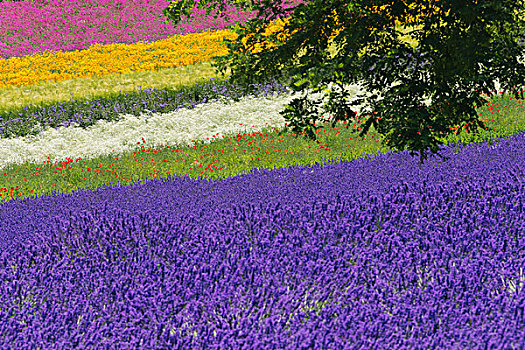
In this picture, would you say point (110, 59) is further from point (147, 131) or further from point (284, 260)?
point (284, 260)

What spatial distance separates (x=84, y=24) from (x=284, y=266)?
26807mm


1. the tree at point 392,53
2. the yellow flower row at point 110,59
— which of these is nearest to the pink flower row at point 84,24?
the yellow flower row at point 110,59

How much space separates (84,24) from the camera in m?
27.1

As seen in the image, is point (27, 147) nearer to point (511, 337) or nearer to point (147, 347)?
point (147, 347)

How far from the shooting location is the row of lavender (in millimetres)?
2566

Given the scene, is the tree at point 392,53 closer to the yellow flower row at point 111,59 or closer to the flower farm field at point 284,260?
the flower farm field at point 284,260

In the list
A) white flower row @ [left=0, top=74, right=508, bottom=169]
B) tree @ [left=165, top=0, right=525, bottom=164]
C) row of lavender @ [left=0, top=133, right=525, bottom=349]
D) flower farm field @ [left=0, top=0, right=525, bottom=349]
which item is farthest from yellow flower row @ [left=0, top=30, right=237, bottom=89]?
row of lavender @ [left=0, top=133, right=525, bottom=349]

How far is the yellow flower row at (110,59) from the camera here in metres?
18.5

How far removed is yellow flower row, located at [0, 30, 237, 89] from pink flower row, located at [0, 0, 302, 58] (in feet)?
4.54

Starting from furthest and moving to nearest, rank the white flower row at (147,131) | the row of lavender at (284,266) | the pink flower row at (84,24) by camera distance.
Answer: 1. the pink flower row at (84,24)
2. the white flower row at (147,131)
3. the row of lavender at (284,266)

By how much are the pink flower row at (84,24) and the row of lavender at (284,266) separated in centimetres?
1955

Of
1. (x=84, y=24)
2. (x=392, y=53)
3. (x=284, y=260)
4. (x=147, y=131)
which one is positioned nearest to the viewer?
(x=284, y=260)

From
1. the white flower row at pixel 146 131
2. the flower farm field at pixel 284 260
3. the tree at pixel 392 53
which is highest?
the tree at pixel 392 53

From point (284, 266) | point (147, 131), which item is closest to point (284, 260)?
point (284, 266)
